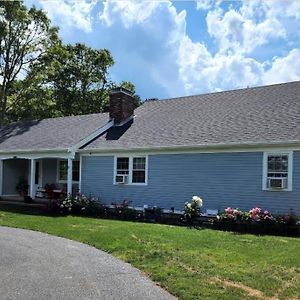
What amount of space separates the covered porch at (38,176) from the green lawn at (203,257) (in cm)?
708

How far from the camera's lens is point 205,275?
23.1 feet

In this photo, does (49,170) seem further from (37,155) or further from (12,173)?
(12,173)

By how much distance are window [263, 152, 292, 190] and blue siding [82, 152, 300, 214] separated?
175mm

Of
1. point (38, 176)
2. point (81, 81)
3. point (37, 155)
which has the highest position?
point (81, 81)

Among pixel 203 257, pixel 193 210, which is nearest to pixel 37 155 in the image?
pixel 193 210

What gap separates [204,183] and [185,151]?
1440 mm

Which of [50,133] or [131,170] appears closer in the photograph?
[131,170]

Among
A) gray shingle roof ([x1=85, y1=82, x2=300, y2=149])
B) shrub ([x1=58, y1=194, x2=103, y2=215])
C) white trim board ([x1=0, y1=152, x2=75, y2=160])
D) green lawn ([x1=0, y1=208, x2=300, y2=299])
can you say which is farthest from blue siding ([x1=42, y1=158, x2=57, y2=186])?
green lawn ([x1=0, y1=208, x2=300, y2=299])

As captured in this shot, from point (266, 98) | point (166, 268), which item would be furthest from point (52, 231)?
point (266, 98)

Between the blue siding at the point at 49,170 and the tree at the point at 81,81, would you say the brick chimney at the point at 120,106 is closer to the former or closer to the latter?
the blue siding at the point at 49,170

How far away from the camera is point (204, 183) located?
15.9 metres

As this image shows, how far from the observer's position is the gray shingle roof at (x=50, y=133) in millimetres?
20658

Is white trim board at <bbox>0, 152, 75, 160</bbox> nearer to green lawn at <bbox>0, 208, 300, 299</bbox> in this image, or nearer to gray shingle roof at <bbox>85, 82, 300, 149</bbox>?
gray shingle roof at <bbox>85, 82, 300, 149</bbox>


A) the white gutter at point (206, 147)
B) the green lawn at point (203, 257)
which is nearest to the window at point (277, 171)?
the white gutter at point (206, 147)
